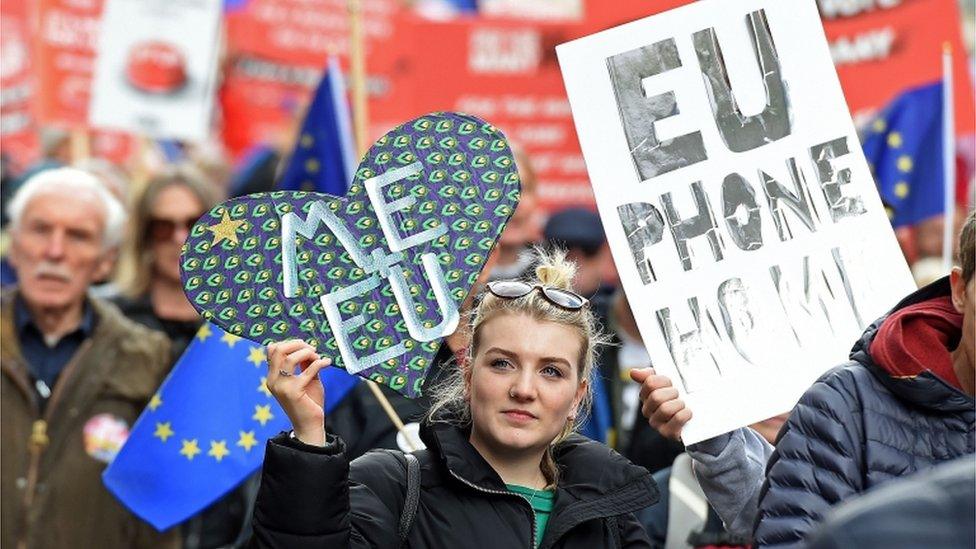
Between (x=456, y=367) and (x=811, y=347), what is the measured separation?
823mm

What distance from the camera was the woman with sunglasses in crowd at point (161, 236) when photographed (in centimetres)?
683

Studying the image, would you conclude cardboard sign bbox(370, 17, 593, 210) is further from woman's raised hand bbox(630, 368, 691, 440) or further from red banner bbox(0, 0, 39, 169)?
woman's raised hand bbox(630, 368, 691, 440)

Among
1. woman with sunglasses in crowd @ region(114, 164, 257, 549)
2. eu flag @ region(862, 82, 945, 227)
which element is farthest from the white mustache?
eu flag @ region(862, 82, 945, 227)

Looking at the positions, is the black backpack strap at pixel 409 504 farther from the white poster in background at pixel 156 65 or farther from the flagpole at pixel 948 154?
the white poster in background at pixel 156 65

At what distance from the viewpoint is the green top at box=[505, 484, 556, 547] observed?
356 centimetres

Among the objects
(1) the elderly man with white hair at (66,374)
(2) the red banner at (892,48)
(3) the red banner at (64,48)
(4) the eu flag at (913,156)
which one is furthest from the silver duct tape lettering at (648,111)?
(3) the red banner at (64,48)

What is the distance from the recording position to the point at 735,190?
12.6 ft

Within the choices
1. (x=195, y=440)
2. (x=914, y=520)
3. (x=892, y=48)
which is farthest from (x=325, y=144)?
(x=914, y=520)

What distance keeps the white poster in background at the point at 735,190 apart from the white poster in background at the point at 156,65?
5.62 m

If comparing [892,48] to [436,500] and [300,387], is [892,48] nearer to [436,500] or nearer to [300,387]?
[436,500]

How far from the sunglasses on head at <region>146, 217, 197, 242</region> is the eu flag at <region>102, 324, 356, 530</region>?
1.54 metres

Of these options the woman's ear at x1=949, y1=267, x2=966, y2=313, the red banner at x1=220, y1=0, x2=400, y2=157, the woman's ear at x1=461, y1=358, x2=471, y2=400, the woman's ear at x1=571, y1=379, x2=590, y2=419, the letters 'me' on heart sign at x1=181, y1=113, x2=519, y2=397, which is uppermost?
the red banner at x1=220, y1=0, x2=400, y2=157

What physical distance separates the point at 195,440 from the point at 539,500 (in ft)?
7.05

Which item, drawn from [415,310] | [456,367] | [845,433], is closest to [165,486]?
[456,367]
